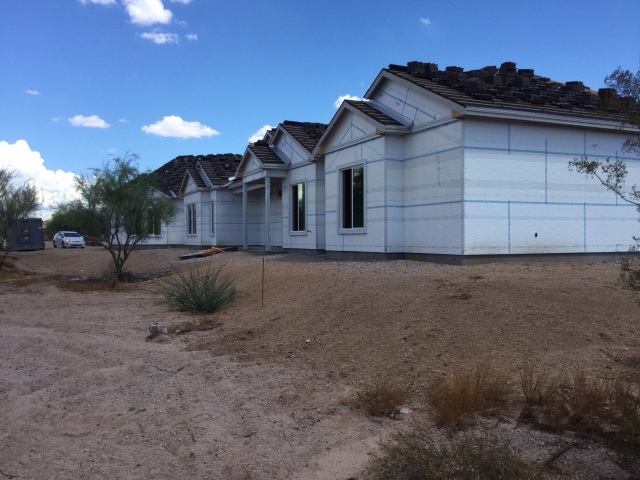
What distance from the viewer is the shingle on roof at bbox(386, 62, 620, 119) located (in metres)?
13.6

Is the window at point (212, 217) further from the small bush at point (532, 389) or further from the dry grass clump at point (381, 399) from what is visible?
the small bush at point (532, 389)

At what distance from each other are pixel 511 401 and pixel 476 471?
1.95 metres

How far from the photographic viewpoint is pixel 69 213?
18875mm

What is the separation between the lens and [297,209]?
69.3ft

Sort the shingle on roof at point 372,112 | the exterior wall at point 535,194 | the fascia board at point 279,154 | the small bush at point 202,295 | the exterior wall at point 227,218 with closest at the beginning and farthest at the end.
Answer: the small bush at point 202,295 → the exterior wall at point 535,194 → the shingle on roof at point 372,112 → the fascia board at point 279,154 → the exterior wall at point 227,218

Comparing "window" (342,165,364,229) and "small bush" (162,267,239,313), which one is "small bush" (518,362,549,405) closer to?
"small bush" (162,267,239,313)

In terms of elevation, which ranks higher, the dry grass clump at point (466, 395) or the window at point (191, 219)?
the window at point (191, 219)

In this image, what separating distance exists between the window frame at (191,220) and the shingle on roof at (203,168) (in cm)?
172

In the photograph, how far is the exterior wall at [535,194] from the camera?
43.2ft

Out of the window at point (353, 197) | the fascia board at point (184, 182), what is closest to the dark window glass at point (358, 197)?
the window at point (353, 197)

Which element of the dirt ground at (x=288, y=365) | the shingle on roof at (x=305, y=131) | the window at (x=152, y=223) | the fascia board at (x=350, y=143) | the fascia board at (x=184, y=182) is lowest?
the dirt ground at (x=288, y=365)

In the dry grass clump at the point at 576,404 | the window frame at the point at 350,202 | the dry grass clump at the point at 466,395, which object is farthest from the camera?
the window frame at the point at 350,202

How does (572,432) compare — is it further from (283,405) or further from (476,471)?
(283,405)

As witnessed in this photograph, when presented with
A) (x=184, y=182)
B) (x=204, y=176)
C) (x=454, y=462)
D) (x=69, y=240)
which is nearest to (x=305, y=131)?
(x=204, y=176)
